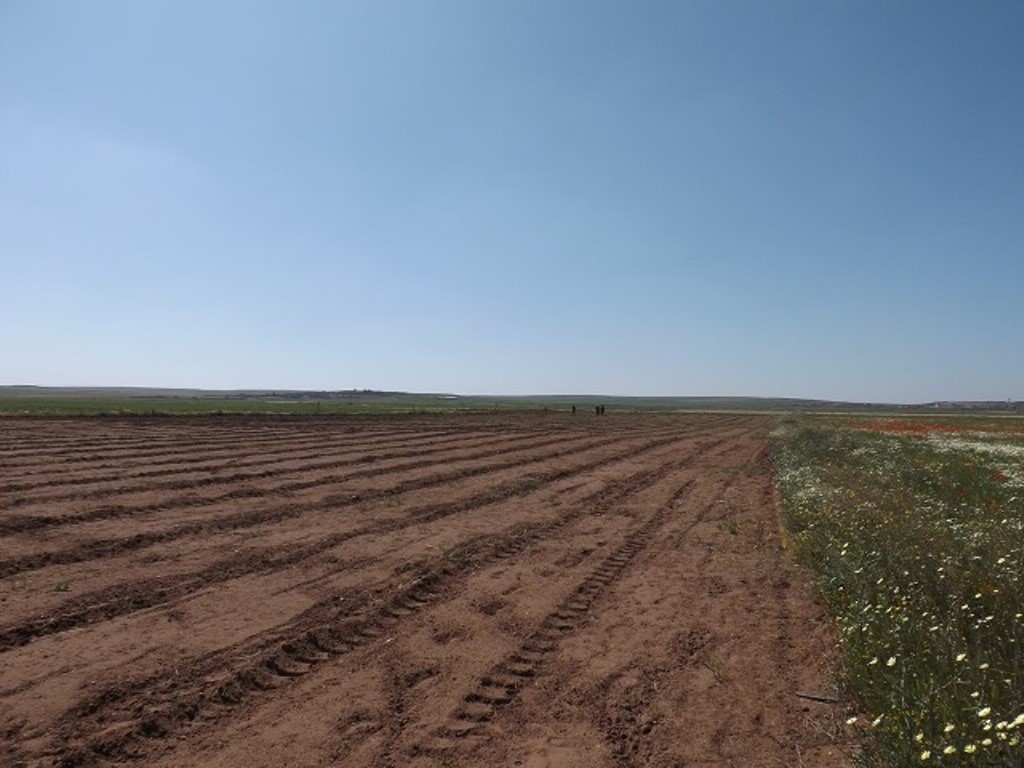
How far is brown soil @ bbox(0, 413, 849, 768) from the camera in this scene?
466 centimetres

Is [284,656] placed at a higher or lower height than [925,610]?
lower

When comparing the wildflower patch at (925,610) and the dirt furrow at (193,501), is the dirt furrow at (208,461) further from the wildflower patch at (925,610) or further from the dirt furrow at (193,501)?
the wildflower patch at (925,610)

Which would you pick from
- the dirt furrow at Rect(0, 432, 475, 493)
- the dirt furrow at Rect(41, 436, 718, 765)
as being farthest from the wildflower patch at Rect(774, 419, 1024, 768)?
the dirt furrow at Rect(0, 432, 475, 493)

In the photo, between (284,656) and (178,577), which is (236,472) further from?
(284,656)

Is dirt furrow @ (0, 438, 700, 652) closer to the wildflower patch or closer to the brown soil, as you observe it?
the brown soil

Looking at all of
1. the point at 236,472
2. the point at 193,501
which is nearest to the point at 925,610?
the point at 193,501

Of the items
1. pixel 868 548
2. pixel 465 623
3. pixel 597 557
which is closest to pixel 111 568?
pixel 465 623

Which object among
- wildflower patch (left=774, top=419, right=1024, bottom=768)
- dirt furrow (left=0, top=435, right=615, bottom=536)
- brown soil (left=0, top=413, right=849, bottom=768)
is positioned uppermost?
wildflower patch (left=774, top=419, right=1024, bottom=768)

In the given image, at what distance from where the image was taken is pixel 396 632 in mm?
6707

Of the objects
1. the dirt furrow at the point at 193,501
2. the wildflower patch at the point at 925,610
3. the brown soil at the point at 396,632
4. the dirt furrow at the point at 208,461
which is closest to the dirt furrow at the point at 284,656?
the brown soil at the point at 396,632

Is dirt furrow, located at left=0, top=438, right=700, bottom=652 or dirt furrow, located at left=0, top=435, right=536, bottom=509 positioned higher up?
dirt furrow, located at left=0, top=435, right=536, bottom=509

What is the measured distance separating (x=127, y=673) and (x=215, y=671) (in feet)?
2.22

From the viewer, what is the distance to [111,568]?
Answer: 8570 mm

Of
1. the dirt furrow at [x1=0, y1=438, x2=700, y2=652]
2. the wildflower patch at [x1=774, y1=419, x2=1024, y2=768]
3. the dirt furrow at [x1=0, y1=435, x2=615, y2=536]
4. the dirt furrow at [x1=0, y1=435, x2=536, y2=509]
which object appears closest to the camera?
the wildflower patch at [x1=774, y1=419, x2=1024, y2=768]
